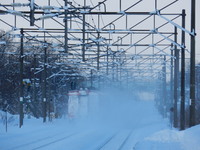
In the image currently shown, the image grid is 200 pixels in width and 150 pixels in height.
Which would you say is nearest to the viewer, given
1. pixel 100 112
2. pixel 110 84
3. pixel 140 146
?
pixel 140 146

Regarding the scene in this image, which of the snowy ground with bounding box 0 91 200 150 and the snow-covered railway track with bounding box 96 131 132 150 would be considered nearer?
the snowy ground with bounding box 0 91 200 150

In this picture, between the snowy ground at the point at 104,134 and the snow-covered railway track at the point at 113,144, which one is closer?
the snowy ground at the point at 104,134

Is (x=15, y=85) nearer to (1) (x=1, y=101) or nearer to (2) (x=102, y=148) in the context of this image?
(1) (x=1, y=101)

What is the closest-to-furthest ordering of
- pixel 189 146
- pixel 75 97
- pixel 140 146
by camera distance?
1. pixel 189 146
2. pixel 140 146
3. pixel 75 97

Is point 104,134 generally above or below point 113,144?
below

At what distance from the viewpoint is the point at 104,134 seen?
28.2 meters

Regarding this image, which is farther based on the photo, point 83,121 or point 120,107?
point 120,107

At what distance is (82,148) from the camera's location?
1847 cm

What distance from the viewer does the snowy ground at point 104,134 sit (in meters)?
18.0

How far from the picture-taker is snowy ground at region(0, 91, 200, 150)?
18.0 meters

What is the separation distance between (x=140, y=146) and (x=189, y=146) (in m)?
3.09

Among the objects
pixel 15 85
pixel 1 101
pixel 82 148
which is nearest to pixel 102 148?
pixel 82 148

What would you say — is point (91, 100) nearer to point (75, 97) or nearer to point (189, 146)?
point (75, 97)

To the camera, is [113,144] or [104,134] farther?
[104,134]
